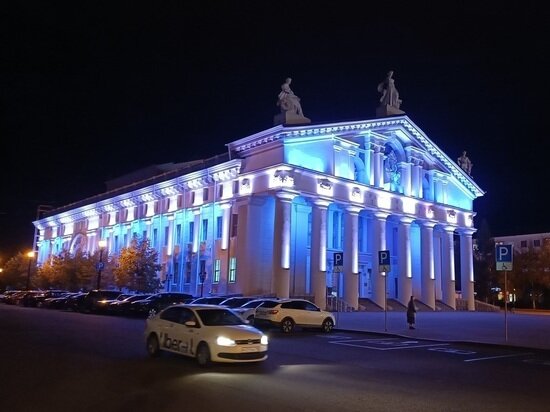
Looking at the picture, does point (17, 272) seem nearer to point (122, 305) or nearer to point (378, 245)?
point (122, 305)

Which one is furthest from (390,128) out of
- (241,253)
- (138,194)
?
(138,194)

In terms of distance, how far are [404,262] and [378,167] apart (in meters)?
9.27

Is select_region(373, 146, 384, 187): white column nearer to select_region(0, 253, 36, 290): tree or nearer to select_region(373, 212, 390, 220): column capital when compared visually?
select_region(373, 212, 390, 220): column capital

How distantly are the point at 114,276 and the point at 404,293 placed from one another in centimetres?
2884

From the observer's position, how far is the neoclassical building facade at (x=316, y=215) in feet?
144

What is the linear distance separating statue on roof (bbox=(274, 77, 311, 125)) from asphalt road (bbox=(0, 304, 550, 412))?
27.4 m

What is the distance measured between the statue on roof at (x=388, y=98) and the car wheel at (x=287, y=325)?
1225 inches

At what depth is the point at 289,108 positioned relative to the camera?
146 ft

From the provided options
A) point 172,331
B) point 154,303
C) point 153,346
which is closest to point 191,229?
point 154,303

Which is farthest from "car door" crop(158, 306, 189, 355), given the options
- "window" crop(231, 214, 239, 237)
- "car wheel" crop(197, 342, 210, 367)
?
"window" crop(231, 214, 239, 237)

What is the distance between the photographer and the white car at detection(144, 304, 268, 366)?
43.1 feet

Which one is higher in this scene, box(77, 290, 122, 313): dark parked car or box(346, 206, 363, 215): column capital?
box(346, 206, 363, 215): column capital

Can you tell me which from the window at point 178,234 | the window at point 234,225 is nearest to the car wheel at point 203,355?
the window at point 234,225

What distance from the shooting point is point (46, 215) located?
91.6 m
